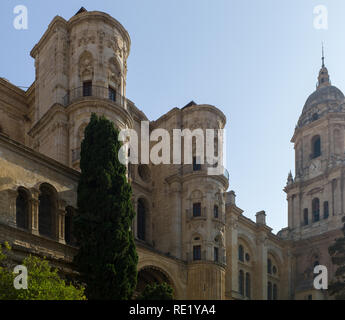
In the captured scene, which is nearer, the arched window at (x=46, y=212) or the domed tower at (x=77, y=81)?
the arched window at (x=46, y=212)

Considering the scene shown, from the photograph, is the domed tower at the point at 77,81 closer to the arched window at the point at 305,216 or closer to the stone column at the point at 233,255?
the stone column at the point at 233,255

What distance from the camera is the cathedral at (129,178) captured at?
28.7m

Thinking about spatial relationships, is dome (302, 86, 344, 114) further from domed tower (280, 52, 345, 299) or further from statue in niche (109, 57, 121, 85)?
statue in niche (109, 57, 121, 85)

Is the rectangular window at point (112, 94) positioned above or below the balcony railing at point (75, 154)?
above

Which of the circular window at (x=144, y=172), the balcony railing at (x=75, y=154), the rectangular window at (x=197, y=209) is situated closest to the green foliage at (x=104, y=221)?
the balcony railing at (x=75, y=154)

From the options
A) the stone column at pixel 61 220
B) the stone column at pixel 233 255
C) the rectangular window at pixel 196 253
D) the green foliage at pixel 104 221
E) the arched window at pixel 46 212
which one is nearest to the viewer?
the green foliage at pixel 104 221

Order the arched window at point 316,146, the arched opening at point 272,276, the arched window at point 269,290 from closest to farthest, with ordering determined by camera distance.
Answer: the arched window at point 269,290, the arched opening at point 272,276, the arched window at point 316,146

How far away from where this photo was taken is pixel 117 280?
26406 mm

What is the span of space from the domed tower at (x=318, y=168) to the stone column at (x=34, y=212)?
38.5m

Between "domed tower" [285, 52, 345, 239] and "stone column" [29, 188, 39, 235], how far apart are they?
38.5 metres

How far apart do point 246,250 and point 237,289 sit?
18.7ft

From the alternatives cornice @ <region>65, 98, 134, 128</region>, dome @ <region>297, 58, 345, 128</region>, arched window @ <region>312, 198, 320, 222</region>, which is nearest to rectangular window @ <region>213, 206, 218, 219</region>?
cornice @ <region>65, 98, 134, 128</region>
